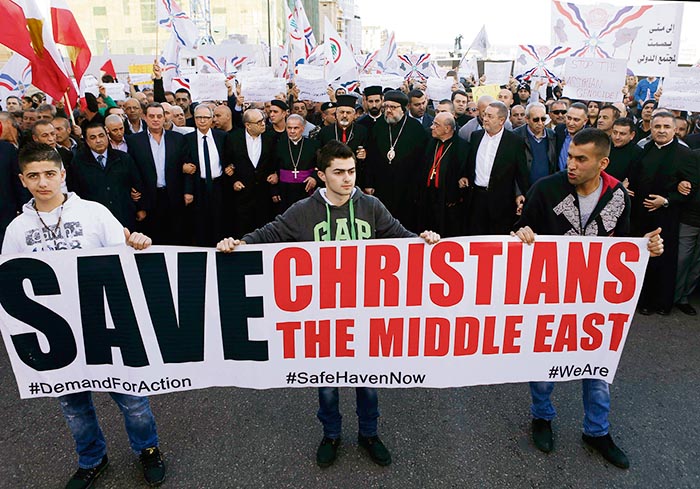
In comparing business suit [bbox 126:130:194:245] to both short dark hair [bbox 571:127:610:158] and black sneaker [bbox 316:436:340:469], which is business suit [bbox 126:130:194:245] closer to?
black sneaker [bbox 316:436:340:469]

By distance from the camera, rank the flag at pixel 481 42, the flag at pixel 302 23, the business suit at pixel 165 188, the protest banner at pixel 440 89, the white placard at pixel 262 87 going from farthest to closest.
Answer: the flag at pixel 481 42 < the flag at pixel 302 23 < the protest banner at pixel 440 89 < the white placard at pixel 262 87 < the business suit at pixel 165 188

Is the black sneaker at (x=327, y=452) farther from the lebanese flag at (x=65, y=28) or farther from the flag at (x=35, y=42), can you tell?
the lebanese flag at (x=65, y=28)

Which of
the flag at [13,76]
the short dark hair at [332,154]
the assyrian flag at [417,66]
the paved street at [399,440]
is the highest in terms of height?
the assyrian flag at [417,66]

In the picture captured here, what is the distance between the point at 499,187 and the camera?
20.0 feet

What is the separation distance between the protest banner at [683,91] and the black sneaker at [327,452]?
593cm

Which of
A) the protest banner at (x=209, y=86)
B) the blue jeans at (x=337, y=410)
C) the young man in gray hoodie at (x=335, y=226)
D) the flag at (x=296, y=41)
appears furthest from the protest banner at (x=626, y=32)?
the blue jeans at (x=337, y=410)

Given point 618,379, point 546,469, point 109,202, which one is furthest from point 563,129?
point 109,202

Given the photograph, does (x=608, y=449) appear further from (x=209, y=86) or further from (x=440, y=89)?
(x=440, y=89)

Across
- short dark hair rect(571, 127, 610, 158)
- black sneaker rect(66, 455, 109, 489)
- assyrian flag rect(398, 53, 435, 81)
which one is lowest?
black sneaker rect(66, 455, 109, 489)

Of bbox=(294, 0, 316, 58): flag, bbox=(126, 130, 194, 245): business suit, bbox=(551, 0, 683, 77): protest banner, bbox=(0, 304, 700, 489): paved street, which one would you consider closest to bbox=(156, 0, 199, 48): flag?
bbox=(294, 0, 316, 58): flag

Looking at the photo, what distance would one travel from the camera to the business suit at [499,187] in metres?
6.00

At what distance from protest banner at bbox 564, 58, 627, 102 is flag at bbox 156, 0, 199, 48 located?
27.1 ft

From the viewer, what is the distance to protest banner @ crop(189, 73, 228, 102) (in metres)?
8.35

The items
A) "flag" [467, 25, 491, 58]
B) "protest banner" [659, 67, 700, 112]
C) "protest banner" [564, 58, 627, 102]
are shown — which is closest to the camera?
"protest banner" [659, 67, 700, 112]
